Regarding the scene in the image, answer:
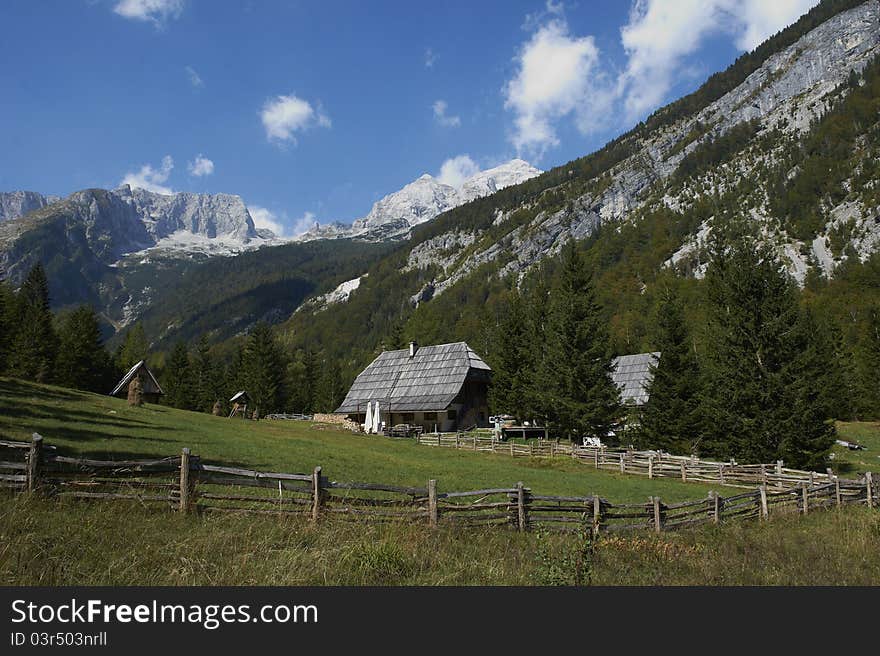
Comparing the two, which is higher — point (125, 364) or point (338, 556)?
point (125, 364)

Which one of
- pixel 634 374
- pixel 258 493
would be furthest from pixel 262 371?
pixel 258 493

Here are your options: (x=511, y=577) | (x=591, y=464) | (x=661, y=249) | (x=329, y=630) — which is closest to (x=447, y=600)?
(x=329, y=630)

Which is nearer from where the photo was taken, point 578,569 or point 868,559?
point 578,569

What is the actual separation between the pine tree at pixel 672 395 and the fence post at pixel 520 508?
84.3 feet

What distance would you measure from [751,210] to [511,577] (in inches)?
6384

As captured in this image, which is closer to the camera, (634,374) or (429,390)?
(429,390)

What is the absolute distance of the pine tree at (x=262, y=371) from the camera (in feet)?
237

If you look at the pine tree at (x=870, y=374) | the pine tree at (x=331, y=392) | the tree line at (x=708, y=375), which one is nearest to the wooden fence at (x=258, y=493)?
the tree line at (x=708, y=375)

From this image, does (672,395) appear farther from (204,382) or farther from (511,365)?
(204,382)

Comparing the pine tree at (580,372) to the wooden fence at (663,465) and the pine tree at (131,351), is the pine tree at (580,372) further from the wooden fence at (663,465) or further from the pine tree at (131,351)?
the pine tree at (131,351)

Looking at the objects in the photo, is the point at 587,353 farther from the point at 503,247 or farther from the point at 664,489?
the point at 503,247

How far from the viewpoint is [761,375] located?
2805cm

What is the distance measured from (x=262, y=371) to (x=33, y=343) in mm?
25653

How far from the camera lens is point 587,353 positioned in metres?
36.7
